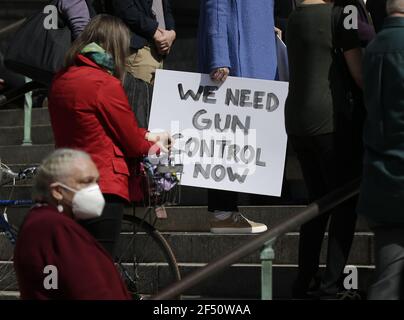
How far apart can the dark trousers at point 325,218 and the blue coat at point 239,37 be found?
130 centimetres

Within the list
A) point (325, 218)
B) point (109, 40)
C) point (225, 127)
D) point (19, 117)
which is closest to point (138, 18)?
point (225, 127)

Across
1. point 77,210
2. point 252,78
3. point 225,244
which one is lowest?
point 225,244

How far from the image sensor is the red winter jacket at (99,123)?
6203 millimetres

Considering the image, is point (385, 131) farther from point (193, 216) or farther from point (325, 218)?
point (193, 216)

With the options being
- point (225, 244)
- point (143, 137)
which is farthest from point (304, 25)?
point (225, 244)

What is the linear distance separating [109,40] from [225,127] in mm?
1655

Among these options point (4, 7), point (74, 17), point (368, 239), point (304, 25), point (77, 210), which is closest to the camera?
point (77, 210)

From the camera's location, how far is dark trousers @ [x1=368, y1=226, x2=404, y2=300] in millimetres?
5562

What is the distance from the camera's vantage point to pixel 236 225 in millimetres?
7738

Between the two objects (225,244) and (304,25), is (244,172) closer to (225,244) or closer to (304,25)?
(225,244)

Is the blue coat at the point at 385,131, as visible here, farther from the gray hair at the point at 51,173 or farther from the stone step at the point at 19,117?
the stone step at the point at 19,117

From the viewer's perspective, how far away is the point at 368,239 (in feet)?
23.7

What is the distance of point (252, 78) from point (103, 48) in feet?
5.65

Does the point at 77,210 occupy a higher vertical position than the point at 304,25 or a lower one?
lower
